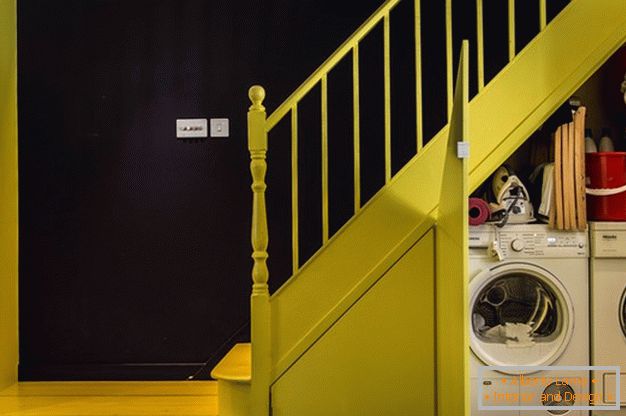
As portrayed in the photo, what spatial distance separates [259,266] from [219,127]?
1302 millimetres

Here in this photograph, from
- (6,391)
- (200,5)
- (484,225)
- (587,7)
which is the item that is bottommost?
(6,391)

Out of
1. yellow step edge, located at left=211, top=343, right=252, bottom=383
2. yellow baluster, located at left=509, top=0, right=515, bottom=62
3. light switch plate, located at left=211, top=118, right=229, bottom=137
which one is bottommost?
yellow step edge, located at left=211, top=343, right=252, bottom=383

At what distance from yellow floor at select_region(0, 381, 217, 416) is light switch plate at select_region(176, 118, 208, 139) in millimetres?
1296

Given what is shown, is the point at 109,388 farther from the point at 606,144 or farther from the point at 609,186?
the point at 606,144

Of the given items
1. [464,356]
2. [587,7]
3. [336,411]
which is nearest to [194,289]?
[336,411]

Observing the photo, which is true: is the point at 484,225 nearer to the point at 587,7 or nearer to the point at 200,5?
the point at 587,7

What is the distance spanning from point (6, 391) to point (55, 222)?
2.88 feet

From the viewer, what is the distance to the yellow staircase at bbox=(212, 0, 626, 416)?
8.38ft

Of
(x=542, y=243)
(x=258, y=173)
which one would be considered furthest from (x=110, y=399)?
(x=542, y=243)

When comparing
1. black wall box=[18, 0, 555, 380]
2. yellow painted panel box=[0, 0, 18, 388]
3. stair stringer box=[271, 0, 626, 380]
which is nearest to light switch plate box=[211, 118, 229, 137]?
black wall box=[18, 0, 555, 380]

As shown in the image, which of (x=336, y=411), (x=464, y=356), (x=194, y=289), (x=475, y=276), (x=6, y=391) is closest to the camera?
(x=464, y=356)

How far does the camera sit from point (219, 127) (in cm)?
362

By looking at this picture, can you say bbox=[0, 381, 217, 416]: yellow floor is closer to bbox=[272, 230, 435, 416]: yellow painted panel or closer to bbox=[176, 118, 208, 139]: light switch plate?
bbox=[272, 230, 435, 416]: yellow painted panel

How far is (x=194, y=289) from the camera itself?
363cm
